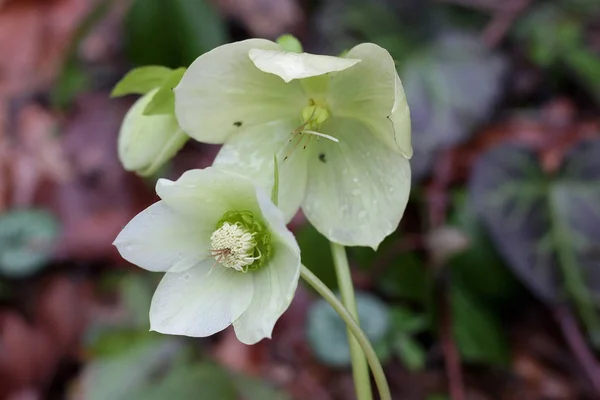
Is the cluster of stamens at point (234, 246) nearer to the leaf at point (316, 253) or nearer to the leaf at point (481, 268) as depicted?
the leaf at point (316, 253)

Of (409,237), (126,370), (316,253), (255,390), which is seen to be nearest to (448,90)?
(409,237)

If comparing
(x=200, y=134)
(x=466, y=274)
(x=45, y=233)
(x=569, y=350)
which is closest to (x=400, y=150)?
(x=200, y=134)

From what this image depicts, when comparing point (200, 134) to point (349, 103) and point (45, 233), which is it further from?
point (45, 233)

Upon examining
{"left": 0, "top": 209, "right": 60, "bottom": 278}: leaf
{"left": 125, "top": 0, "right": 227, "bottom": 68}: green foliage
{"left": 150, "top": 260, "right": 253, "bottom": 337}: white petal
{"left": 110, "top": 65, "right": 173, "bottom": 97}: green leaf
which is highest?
{"left": 110, "top": 65, "right": 173, "bottom": 97}: green leaf

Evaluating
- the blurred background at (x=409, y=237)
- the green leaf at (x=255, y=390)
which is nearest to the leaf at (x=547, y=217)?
the blurred background at (x=409, y=237)

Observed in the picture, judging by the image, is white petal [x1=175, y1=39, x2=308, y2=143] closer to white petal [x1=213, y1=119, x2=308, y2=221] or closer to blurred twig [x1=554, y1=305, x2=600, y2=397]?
white petal [x1=213, y1=119, x2=308, y2=221]

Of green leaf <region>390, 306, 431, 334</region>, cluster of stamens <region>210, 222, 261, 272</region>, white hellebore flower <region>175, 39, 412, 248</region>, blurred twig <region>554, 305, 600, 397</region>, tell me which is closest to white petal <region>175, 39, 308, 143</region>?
white hellebore flower <region>175, 39, 412, 248</region>

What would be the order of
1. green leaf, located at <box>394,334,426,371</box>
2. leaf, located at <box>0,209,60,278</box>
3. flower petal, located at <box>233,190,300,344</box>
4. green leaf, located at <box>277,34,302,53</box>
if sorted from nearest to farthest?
flower petal, located at <box>233,190,300,344</box>, green leaf, located at <box>277,34,302,53</box>, green leaf, located at <box>394,334,426,371</box>, leaf, located at <box>0,209,60,278</box>
